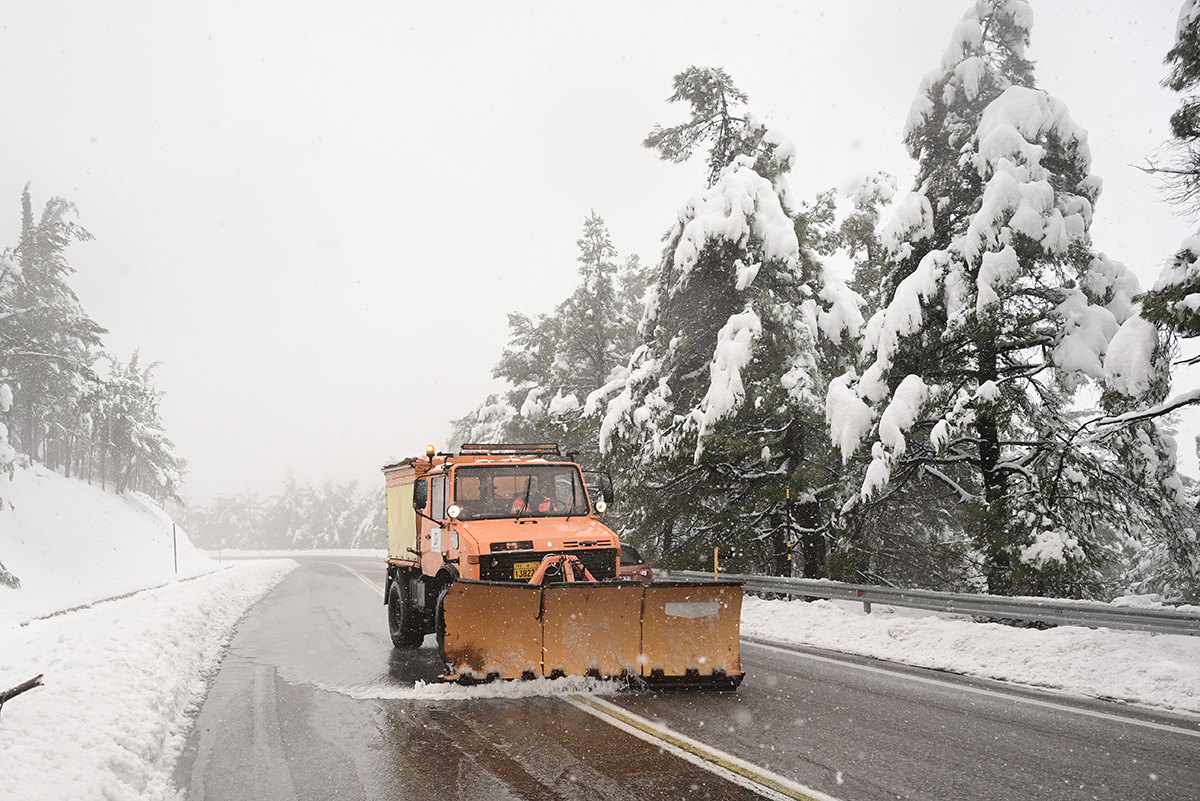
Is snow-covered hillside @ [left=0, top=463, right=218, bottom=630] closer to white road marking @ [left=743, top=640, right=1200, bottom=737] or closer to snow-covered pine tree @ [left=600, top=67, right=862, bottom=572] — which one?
snow-covered pine tree @ [left=600, top=67, right=862, bottom=572]

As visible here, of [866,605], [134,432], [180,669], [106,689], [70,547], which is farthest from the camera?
[134,432]

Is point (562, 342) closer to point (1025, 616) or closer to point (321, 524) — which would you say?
point (1025, 616)

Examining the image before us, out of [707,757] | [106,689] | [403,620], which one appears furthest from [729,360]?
[106,689]

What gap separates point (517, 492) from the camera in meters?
9.49

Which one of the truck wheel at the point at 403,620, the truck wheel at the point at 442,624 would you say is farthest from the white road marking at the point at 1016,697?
→ the truck wheel at the point at 403,620

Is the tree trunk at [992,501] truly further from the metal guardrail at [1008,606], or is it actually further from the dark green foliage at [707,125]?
the dark green foliage at [707,125]

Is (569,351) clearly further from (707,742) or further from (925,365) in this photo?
(707,742)

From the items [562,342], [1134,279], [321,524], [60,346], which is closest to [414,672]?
[1134,279]

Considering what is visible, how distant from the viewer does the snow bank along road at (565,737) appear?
15.5 ft

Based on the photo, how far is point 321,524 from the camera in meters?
113

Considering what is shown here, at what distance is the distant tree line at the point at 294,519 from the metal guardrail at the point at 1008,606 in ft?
250

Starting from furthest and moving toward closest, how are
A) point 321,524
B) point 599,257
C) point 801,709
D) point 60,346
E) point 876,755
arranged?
point 321,524 < point 60,346 < point 599,257 < point 801,709 < point 876,755

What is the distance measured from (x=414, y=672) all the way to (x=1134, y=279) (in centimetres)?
1177

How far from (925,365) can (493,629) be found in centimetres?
856
